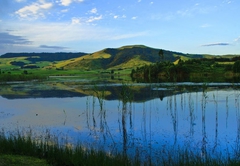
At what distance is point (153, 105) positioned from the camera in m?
25.7

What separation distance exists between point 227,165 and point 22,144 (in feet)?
25.7

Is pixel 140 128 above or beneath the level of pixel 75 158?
beneath

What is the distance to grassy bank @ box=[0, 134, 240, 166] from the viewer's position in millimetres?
8721

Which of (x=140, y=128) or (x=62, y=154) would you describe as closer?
(x=62, y=154)

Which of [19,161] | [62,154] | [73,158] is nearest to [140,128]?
[62,154]

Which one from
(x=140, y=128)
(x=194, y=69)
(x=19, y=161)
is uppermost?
(x=194, y=69)

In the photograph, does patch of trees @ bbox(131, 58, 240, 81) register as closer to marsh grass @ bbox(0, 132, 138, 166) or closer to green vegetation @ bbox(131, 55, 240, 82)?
green vegetation @ bbox(131, 55, 240, 82)

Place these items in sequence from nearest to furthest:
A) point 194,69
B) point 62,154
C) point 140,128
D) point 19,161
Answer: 1. point 19,161
2. point 62,154
3. point 140,128
4. point 194,69

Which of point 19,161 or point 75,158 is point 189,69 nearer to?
point 75,158

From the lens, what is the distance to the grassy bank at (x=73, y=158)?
8.72 meters

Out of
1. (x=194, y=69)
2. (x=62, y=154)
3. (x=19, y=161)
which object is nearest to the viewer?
(x=19, y=161)

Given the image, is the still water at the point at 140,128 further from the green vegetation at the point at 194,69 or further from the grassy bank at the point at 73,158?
the green vegetation at the point at 194,69

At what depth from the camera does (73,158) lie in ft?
30.5

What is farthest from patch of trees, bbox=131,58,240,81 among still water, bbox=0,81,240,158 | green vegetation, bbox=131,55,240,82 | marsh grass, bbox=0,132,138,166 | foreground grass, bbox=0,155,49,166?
foreground grass, bbox=0,155,49,166
